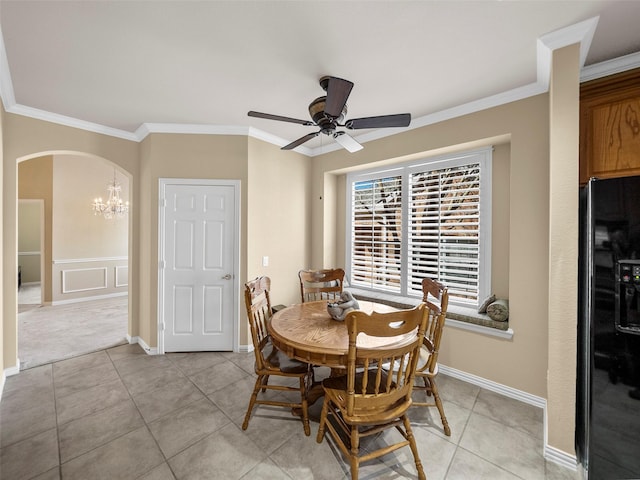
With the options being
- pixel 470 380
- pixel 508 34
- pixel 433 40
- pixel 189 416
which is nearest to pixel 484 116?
pixel 508 34

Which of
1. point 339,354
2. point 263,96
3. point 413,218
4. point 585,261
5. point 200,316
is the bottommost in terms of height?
point 200,316

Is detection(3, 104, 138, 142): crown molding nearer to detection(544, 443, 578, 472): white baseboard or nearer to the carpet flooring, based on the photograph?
the carpet flooring

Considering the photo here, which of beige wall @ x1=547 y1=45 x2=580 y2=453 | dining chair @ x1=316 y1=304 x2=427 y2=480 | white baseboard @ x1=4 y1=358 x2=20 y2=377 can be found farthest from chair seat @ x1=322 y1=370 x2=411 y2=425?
white baseboard @ x1=4 y1=358 x2=20 y2=377

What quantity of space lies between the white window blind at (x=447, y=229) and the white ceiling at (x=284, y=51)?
2.54 feet

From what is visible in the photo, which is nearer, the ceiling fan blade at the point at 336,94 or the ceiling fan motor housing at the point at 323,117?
the ceiling fan blade at the point at 336,94

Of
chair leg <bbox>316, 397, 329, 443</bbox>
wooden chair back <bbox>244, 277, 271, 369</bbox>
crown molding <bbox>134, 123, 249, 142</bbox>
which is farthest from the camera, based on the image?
crown molding <bbox>134, 123, 249, 142</bbox>

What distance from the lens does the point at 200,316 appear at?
338 cm

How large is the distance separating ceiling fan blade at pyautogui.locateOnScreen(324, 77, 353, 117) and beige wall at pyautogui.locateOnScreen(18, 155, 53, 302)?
6.62 meters

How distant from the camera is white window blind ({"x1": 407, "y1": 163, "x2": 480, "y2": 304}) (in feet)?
9.64

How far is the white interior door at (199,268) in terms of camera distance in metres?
3.34

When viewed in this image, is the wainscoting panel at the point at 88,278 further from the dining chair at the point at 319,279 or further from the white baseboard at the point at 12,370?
the dining chair at the point at 319,279

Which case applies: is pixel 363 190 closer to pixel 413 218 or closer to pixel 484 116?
pixel 413 218

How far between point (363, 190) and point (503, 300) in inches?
86.3

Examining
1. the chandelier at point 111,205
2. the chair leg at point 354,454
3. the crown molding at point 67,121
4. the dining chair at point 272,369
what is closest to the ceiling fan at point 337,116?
the dining chair at point 272,369
